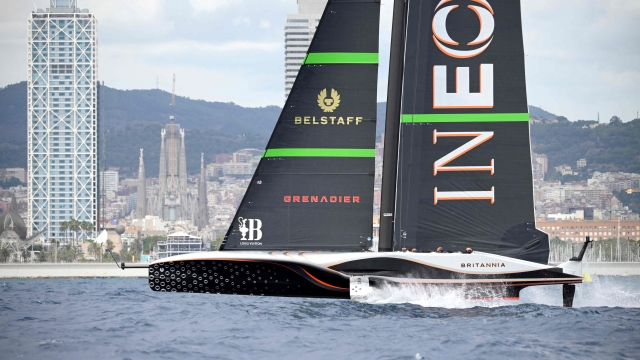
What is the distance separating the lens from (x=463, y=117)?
18.6 meters

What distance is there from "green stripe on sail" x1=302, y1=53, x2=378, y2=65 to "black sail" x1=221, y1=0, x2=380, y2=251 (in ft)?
0.06

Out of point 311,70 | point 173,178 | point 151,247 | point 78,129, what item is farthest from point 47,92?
point 311,70

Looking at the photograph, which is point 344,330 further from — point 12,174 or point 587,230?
point 12,174

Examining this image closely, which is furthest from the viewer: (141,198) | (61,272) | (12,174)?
(12,174)

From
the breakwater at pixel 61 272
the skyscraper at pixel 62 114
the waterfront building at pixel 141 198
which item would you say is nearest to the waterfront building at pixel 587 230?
the breakwater at pixel 61 272

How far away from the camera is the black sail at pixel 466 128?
1864cm

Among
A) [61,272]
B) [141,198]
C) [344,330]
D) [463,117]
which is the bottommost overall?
[61,272]

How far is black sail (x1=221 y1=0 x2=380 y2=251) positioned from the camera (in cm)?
1848

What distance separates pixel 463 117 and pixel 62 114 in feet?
502

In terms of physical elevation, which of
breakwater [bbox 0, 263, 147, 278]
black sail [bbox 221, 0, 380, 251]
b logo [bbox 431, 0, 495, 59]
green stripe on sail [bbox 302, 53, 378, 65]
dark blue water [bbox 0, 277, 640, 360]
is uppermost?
b logo [bbox 431, 0, 495, 59]

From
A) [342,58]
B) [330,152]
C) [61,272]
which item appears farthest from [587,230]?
[330,152]

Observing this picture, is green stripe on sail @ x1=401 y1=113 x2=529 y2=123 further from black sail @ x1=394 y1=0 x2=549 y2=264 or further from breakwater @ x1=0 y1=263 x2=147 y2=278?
breakwater @ x1=0 y1=263 x2=147 y2=278

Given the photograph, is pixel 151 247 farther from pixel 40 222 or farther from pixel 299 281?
pixel 299 281

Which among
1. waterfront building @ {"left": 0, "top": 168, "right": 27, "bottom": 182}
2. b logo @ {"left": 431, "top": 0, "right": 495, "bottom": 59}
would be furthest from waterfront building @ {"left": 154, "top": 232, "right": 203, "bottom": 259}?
waterfront building @ {"left": 0, "top": 168, "right": 27, "bottom": 182}
